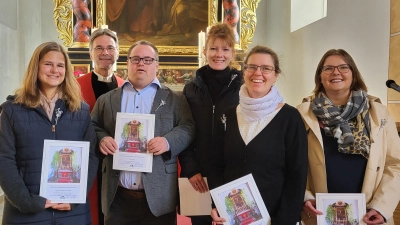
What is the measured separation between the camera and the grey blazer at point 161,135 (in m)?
2.50

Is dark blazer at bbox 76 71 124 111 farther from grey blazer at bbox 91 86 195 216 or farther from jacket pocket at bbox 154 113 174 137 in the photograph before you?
jacket pocket at bbox 154 113 174 137

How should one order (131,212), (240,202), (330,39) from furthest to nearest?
(330,39) → (131,212) → (240,202)

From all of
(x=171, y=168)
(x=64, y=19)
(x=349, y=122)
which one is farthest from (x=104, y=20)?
(x=349, y=122)

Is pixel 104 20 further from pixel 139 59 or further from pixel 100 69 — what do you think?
pixel 139 59

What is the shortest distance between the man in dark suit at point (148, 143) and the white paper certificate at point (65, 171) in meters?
0.25

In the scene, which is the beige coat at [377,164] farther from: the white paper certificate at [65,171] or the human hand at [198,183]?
the white paper certificate at [65,171]

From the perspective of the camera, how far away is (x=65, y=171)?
216cm

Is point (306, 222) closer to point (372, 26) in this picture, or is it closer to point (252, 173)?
point (252, 173)

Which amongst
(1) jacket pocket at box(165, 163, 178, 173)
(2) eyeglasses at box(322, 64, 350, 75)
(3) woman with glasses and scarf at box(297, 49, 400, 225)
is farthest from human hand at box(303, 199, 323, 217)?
(1) jacket pocket at box(165, 163, 178, 173)

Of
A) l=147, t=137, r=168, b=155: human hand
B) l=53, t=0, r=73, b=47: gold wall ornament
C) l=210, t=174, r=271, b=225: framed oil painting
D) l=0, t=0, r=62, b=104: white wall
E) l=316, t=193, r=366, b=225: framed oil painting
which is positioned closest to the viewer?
l=210, t=174, r=271, b=225: framed oil painting

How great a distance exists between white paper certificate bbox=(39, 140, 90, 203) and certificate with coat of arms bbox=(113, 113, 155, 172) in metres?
0.27

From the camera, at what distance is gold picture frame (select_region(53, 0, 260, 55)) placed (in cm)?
761

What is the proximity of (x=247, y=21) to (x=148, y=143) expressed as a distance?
611 centimetres

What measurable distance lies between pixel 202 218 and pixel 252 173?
0.77 meters
